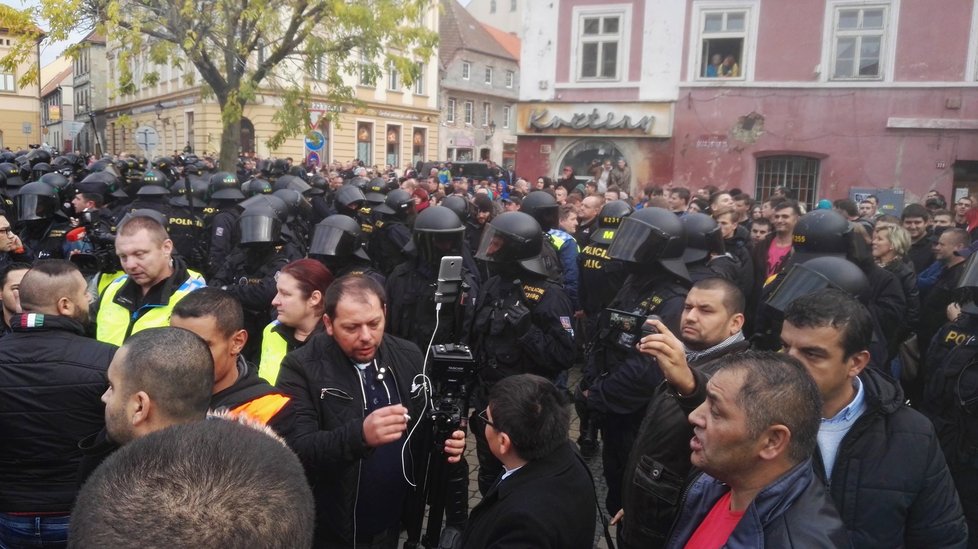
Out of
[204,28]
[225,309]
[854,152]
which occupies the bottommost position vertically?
[225,309]

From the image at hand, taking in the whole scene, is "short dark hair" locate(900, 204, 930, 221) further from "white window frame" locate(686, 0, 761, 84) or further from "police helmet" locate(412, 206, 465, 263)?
"white window frame" locate(686, 0, 761, 84)

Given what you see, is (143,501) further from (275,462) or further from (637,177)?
(637,177)

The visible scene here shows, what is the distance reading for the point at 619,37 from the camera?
62.7 ft

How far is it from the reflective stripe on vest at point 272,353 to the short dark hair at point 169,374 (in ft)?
4.34

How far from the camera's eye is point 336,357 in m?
3.10

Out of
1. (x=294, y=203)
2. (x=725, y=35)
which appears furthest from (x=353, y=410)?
(x=725, y=35)

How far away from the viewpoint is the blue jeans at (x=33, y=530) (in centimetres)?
293

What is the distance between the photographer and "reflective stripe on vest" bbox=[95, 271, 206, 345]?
3951 mm

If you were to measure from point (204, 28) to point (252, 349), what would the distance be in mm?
10292

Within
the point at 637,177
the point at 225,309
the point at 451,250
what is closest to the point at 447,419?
the point at 225,309

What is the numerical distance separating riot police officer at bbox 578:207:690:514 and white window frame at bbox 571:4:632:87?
15.4 m

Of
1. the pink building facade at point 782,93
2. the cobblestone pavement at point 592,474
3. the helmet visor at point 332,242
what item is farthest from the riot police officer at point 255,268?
the pink building facade at point 782,93

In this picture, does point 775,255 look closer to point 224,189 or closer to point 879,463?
point 879,463

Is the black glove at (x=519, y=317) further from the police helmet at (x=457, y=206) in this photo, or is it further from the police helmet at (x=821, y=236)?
the police helmet at (x=457, y=206)
